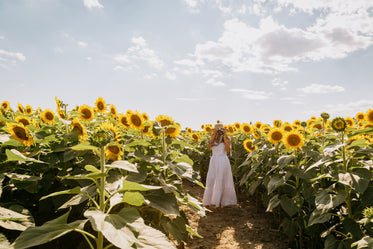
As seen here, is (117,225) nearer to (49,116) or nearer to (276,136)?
(49,116)

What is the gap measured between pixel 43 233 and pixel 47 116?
8.65 feet

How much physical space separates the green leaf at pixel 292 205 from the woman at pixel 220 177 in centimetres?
300

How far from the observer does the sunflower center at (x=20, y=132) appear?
2.39 meters

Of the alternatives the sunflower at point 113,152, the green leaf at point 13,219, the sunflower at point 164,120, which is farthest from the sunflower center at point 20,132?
the sunflower at point 164,120

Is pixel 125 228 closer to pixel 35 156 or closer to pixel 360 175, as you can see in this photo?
pixel 35 156

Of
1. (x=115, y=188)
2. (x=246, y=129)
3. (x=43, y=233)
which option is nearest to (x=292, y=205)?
(x=115, y=188)

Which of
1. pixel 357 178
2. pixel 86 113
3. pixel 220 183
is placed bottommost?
pixel 220 183

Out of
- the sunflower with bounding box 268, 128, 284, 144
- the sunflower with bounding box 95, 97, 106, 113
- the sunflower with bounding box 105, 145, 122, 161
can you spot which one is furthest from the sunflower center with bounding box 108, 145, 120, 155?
the sunflower with bounding box 268, 128, 284, 144

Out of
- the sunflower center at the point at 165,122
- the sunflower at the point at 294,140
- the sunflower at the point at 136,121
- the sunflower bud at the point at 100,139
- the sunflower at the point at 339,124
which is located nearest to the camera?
the sunflower bud at the point at 100,139

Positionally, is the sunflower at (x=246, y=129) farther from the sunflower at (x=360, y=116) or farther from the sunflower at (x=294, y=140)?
the sunflower at (x=294, y=140)

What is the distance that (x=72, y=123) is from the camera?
8.88 feet

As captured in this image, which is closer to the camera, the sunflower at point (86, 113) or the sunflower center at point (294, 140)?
the sunflower at point (86, 113)

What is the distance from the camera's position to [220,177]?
7.01 m

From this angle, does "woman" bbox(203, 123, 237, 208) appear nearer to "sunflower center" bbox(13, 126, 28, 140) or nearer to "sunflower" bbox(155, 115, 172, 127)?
"sunflower" bbox(155, 115, 172, 127)
